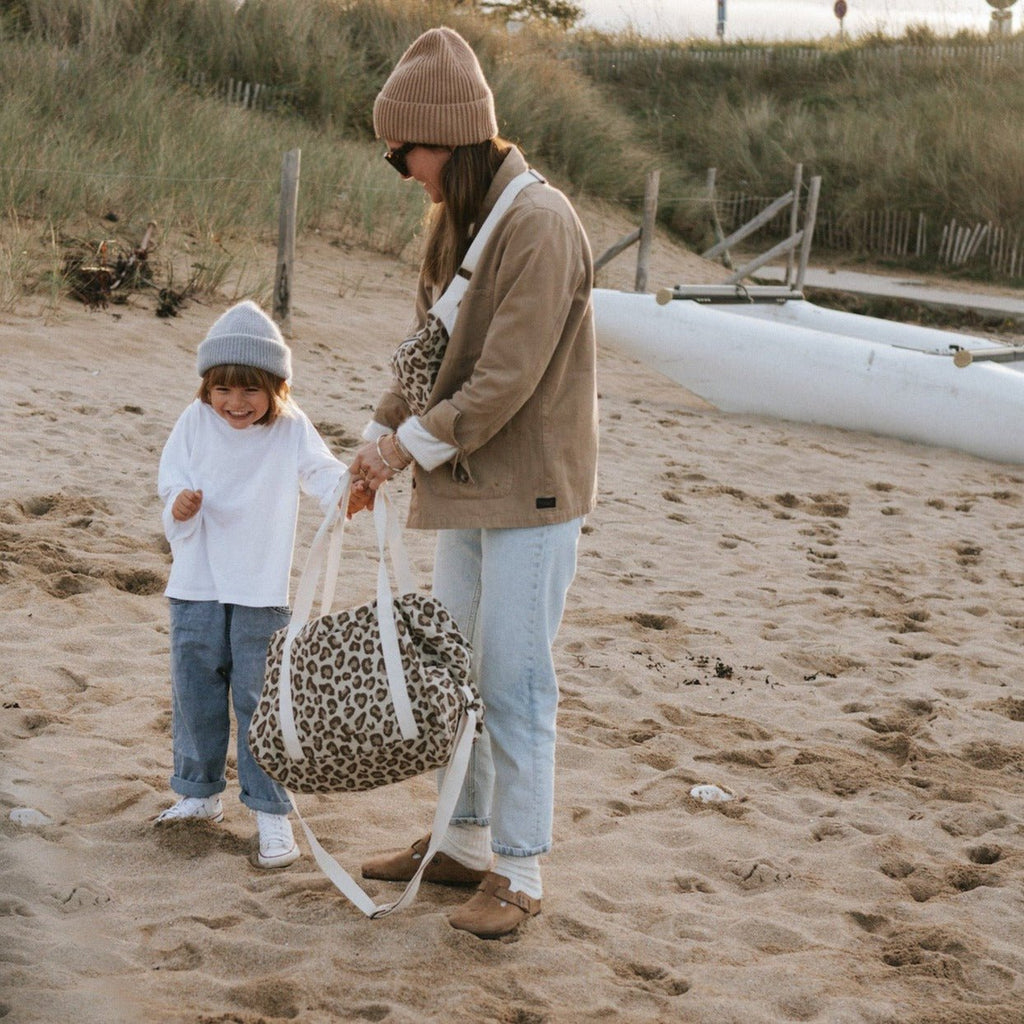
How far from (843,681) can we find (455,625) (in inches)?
101

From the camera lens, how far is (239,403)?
3.09 m

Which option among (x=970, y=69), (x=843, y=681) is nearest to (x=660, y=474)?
(x=843, y=681)

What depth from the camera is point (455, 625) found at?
2.81 m

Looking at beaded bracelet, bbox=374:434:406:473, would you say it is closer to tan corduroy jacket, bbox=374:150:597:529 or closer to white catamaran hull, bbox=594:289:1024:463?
tan corduroy jacket, bbox=374:150:597:529

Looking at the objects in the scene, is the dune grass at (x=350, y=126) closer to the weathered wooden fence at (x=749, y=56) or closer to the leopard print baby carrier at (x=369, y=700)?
the weathered wooden fence at (x=749, y=56)

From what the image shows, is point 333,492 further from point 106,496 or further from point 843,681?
point 106,496

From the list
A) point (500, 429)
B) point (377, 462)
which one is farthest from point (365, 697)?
point (500, 429)

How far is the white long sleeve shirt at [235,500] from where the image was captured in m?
3.14

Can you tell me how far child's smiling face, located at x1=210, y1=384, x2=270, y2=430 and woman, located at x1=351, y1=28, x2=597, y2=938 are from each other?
1.19 ft

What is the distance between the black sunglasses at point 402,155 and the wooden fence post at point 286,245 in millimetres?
7418

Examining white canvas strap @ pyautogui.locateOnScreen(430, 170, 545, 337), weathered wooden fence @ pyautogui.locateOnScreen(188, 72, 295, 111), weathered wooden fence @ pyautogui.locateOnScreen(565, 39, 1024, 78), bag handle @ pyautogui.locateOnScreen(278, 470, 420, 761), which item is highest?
weathered wooden fence @ pyautogui.locateOnScreen(565, 39, 1024, 78)

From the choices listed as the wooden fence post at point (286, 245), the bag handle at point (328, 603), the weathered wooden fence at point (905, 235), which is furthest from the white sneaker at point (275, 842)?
the weathered wooden fence at point (905, 235)

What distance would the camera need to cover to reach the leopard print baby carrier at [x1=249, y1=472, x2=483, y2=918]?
268 cm

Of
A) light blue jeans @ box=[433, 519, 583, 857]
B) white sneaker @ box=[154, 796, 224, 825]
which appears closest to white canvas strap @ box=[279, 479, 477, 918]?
light blue jeans @ box=[433, 519, 583, 857]
